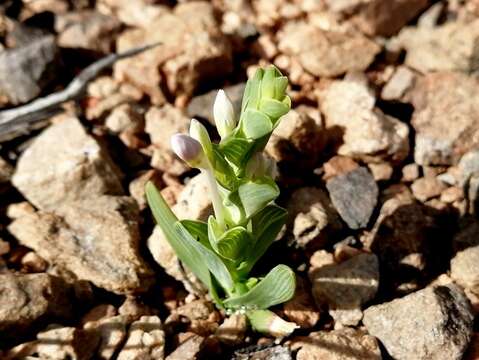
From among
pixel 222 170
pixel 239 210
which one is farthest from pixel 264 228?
pixel 222 170

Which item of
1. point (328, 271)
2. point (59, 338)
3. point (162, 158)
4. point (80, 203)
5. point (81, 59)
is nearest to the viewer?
point (59, 338)

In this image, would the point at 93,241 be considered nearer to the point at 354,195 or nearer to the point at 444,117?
the point at 354,195

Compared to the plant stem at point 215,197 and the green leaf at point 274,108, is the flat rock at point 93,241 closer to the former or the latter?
the plant stem at point 215,197

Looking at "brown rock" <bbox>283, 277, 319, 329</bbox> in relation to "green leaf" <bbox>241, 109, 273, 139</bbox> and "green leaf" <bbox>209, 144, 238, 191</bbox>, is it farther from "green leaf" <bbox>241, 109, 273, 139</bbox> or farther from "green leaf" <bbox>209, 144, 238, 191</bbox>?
"green leaf" <bbox>241, 109, 273, 139</bbox>

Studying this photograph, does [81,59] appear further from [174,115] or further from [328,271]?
[328,271]

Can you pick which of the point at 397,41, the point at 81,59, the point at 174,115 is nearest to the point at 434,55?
the point at 397,41
